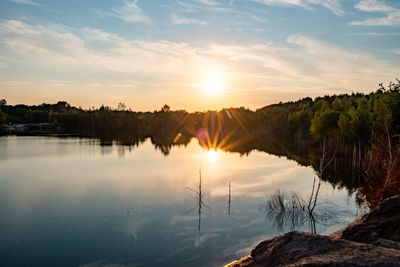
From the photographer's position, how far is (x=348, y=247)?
234 inches

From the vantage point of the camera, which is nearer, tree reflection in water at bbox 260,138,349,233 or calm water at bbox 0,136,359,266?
calm water at bbox 0,136,359,266

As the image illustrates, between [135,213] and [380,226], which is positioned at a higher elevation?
[380,226]

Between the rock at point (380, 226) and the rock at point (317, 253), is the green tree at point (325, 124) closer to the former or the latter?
the rock at point (380, 226)

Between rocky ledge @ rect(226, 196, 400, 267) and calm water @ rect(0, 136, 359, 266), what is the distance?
5.49 m

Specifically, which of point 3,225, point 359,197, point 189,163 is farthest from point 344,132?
point 3,225

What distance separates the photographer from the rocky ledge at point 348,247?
5.26 meters

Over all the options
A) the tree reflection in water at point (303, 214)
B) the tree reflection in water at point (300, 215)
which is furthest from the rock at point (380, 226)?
the tree reflection in water at point (300, 215)

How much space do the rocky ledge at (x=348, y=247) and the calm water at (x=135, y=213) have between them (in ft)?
18.0

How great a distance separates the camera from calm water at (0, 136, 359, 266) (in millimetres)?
13047

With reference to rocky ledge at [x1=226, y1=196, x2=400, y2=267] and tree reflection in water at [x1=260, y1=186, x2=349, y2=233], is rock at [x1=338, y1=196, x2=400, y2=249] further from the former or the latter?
tree reflection in water at [x1=260, y1=186, x2=349, y2=233]

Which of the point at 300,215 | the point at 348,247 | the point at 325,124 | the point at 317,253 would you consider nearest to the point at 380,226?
the point at 348,247

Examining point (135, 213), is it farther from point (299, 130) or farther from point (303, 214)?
point (299, 130)

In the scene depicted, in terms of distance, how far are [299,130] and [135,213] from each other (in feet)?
190

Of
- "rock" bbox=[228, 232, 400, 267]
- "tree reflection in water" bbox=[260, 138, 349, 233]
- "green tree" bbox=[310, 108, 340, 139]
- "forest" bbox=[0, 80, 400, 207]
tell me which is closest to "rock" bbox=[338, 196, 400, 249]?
"rock" bbox=[228, 232, 400, 267]
